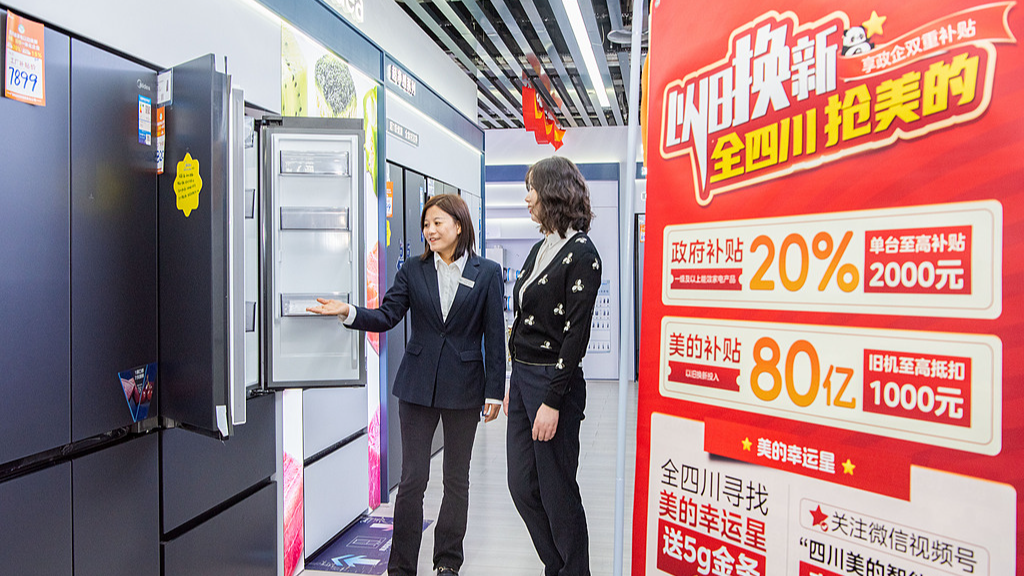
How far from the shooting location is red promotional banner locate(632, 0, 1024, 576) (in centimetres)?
109

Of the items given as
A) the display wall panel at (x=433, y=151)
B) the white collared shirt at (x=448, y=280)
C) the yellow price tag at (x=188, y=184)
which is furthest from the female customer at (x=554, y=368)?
the display wall panel at (x=433, y=151)

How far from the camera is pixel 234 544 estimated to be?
107 inches

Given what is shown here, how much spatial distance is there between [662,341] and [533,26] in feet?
17.6

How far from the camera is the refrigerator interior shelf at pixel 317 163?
299 cm

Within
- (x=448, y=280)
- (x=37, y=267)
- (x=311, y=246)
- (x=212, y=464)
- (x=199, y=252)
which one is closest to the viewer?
(x=37, y=267)

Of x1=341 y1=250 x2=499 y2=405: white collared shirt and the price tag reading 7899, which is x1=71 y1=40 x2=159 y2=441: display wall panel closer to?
x1=341 y1=250 x2=499 y2=405: white collared shirt

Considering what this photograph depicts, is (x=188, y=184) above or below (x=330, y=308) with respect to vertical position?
above

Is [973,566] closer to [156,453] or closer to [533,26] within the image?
[156,453]

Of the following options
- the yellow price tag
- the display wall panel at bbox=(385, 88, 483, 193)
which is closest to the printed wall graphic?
the yellow price tag

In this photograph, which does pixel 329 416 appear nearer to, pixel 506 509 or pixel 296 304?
pixel 296 304

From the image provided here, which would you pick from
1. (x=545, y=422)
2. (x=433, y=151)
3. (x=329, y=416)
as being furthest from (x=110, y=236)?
(x=433, y=151)

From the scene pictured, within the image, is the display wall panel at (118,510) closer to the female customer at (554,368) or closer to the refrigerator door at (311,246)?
the refrigerator door at (311,246)

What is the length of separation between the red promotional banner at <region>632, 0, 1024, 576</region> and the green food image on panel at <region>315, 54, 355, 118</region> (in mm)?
2223

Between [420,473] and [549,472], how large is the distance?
611mm
